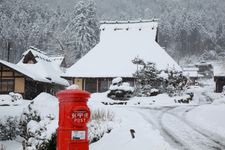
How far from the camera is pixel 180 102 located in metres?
32.3

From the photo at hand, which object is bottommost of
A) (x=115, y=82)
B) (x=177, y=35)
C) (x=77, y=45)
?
(x=115, y=82)

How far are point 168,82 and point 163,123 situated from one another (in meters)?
20.1

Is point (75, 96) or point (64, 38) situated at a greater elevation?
point (64, 38)

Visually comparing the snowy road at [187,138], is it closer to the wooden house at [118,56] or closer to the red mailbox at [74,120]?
the red mailbox at [74,120]

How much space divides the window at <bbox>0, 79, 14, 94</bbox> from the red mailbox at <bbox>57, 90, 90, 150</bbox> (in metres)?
34.2

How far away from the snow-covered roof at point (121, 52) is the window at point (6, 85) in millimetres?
5758

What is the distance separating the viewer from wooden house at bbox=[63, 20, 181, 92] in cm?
3797

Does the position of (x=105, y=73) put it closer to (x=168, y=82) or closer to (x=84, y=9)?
(x=168, y=82)

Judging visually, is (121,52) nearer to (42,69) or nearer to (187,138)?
(42,69)

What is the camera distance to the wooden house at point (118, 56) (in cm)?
3797

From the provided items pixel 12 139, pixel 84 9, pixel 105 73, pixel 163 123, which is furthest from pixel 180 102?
pixel 84 9

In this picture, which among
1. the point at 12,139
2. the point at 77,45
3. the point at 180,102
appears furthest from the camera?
the point at 77,45

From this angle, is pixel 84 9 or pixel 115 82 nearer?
pixel 115 82

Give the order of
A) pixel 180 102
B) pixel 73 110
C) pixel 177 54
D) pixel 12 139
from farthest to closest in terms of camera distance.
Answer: pixel 177 54
pixel 180 102
pixel 12 139
pixel 73 110
